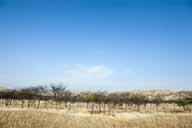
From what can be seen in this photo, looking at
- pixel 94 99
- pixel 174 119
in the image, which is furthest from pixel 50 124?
pixel 94 99

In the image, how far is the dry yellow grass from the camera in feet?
124

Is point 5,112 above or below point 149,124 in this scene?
above

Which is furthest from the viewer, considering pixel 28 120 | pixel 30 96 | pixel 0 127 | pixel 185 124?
pixel 30 96

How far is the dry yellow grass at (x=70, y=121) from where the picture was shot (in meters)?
37.8

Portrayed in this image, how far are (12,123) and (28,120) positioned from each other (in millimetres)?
2646

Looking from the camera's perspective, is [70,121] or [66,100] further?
[66,100]

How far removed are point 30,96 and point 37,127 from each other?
37587mm

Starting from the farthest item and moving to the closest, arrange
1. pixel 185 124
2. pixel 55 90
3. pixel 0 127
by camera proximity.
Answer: pixel 55 90 → pixel 185 124 → pixel 0 127

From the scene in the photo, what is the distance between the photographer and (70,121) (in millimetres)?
39688

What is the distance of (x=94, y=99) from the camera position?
85.0m

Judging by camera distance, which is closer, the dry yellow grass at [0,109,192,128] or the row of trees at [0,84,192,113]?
the dry yellow grass at [0,109,192,128]

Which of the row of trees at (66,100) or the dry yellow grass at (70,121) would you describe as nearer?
the dry yellow grass at (70,121)

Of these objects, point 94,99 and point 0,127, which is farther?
point 94,99

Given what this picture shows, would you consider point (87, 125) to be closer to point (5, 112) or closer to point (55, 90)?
point (5, 112)
